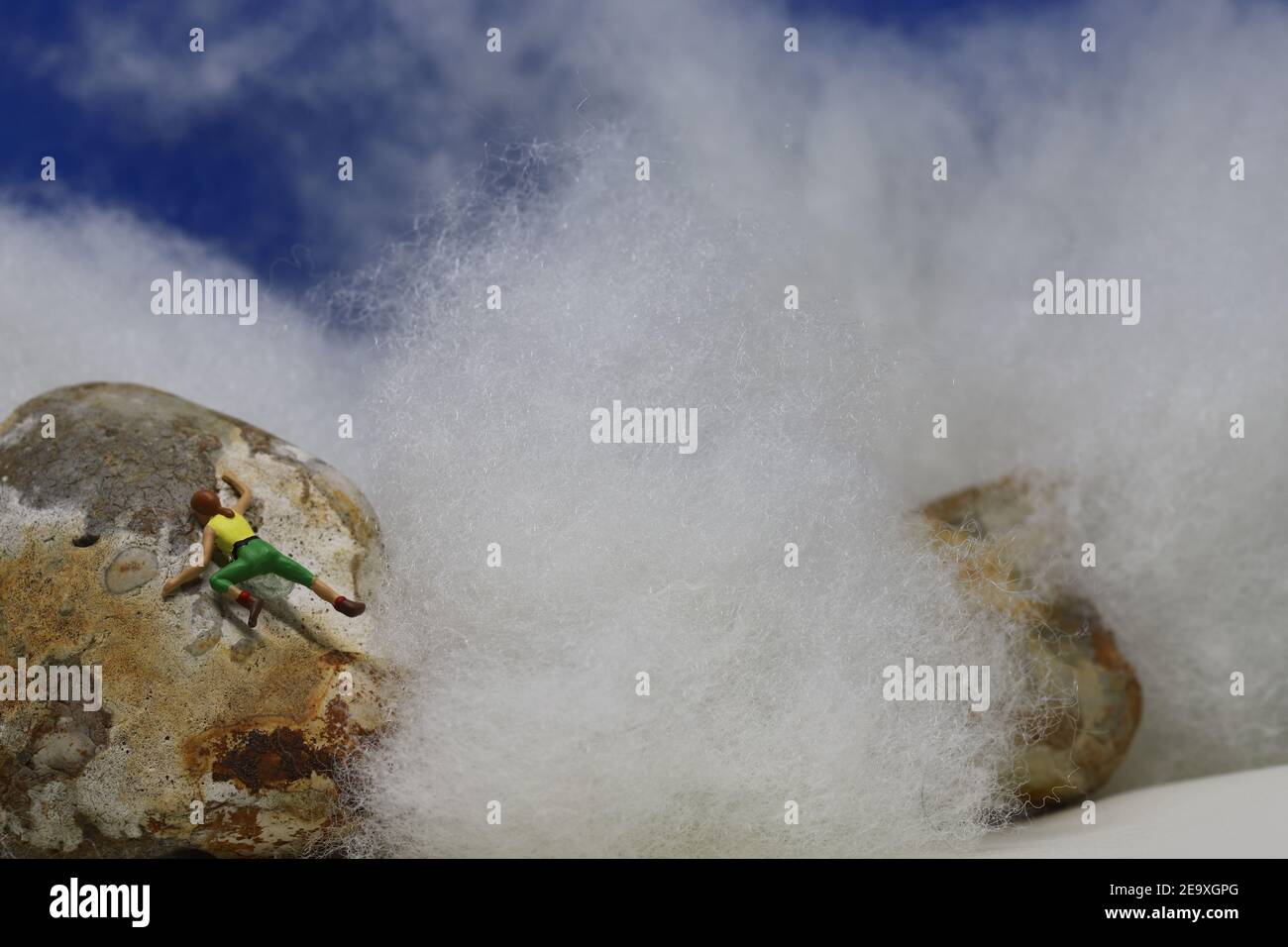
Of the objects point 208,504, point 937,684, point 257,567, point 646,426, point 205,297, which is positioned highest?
point 205,297

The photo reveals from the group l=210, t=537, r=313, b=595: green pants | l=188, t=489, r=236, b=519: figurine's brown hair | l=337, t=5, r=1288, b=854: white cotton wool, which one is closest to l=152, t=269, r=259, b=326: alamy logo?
l=337, t=5, r=1288, b=854: white cotton wool

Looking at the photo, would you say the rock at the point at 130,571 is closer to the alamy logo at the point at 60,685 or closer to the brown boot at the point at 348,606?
the alamy logo at the point at 60,685

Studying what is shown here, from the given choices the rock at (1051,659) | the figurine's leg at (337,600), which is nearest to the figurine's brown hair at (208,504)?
the figurine's leg at (337,600)

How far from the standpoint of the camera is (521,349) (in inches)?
132

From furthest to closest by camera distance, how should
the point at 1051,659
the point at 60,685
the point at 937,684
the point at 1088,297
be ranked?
the point at 1088,297 → the point at 1051,659 → the point at 937,684 → the point at 60,685

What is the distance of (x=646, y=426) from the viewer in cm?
324

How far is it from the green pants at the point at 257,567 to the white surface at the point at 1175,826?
178cm

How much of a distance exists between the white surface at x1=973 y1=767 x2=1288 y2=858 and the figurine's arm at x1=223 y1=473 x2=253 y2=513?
6.54 feet

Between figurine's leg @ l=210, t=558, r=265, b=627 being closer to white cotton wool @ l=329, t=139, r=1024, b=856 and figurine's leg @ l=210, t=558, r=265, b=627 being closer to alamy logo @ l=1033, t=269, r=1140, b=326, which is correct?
white cotton wool @ l=329, t=139, r=1024, b=856

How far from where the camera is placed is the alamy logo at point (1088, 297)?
438 centimetres

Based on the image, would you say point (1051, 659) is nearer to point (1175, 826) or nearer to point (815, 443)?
point (1175, 826)

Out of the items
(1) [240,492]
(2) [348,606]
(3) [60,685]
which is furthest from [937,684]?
(3) [60,685]

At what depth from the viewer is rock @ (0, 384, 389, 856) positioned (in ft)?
8.95

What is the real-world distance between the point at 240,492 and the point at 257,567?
258 mm
